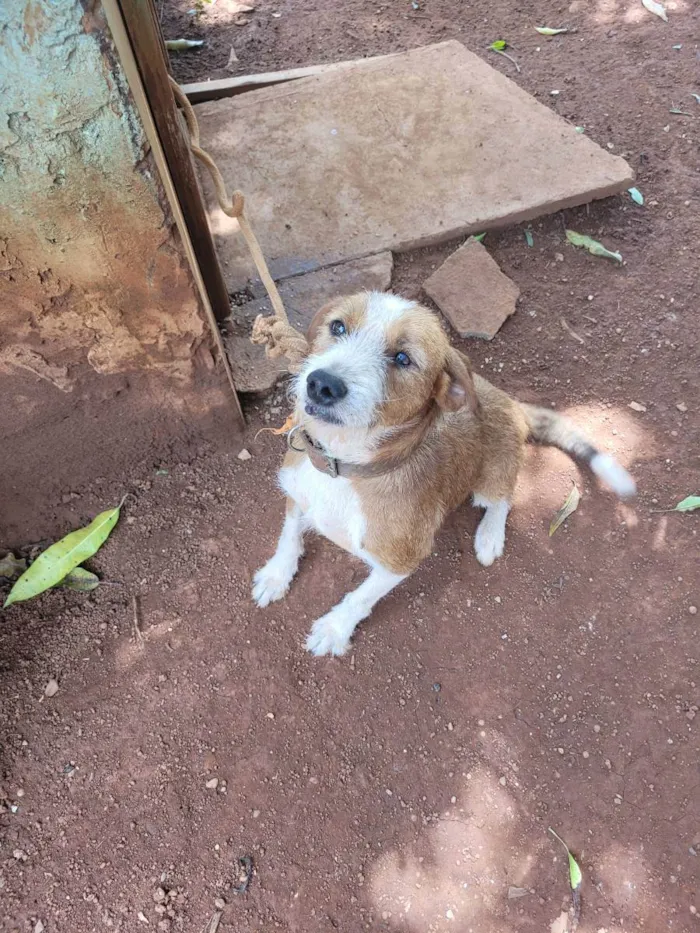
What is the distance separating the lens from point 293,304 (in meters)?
4.16

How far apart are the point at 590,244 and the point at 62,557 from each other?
13.5 ft

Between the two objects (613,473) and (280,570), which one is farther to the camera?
(613,473)

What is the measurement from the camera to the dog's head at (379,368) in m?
2.18

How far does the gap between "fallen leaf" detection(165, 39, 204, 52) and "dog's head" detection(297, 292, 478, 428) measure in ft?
16.3

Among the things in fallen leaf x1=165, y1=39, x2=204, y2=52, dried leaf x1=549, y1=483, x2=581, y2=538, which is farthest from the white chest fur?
fallen leaf x1=165, y1=39, x2=204, y2=52

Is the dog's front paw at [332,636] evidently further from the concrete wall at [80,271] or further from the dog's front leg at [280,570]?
the concrete wall at [80,271]

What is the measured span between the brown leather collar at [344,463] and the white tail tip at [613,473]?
1374mm

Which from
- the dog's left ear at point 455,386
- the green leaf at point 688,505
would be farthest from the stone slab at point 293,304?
the green leaf at point 688,505

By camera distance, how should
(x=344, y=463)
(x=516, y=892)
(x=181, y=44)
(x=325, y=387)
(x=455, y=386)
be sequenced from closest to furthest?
(x=325, y=387) < (x=455, y=386) < (x=344, y=463) < (x=516, y=892) < (x=181, y=44)

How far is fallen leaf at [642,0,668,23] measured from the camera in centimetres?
614

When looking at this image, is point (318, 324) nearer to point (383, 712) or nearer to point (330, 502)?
point (330, 502)

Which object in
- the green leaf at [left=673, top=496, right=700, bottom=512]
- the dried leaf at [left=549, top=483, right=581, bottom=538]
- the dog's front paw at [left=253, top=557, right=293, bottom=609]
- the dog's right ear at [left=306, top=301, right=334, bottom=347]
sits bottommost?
the green leaf at [left=673, top=496, right=700, bottom=512]

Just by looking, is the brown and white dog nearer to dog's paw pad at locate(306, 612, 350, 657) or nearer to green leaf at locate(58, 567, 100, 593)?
dog's paw pad at locate(306, 612, 350, 657)

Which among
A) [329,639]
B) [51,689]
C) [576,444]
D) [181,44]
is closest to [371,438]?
[329,639]
